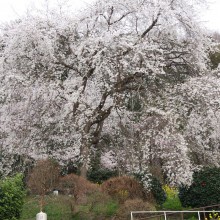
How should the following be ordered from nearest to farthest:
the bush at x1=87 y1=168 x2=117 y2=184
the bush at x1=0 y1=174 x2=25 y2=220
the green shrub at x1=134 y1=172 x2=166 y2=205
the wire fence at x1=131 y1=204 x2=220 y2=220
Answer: the wire fence at x1=131 y1=204 x2=220 y2=220 → the bush at x1=0 y1=174 x2=25 y2=220 → the green shrub at x1=134 y1=172 x2=166 y2=205 → the bush at x1=87 y1=168 x2=117 y2=184

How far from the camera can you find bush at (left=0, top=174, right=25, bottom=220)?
9000mm

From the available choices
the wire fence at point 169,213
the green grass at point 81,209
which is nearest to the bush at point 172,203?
the wire fence at point 169,213

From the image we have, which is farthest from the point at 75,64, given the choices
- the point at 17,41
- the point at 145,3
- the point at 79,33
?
the point at 145,3

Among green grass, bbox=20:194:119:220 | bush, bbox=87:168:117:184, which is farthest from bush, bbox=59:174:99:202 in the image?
bush, bbox=87:168:117:184

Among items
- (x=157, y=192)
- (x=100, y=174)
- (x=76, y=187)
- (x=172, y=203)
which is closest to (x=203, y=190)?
(x=157, y=192)

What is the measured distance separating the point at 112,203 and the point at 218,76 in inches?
238

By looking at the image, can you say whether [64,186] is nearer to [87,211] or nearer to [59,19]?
[87,211]

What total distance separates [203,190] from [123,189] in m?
2.09

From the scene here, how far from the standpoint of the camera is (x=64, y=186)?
10195mm

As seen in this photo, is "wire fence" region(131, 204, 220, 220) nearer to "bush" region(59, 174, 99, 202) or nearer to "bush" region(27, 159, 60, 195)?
"bush" region(59, 174, 99, 202)

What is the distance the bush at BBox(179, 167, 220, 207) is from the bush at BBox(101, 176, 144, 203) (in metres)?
1.30

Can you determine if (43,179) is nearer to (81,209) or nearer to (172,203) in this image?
(81,209)

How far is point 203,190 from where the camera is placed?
Result: 404 inches

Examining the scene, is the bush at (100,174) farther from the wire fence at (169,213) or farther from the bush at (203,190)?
the wire fence at (169,213)
